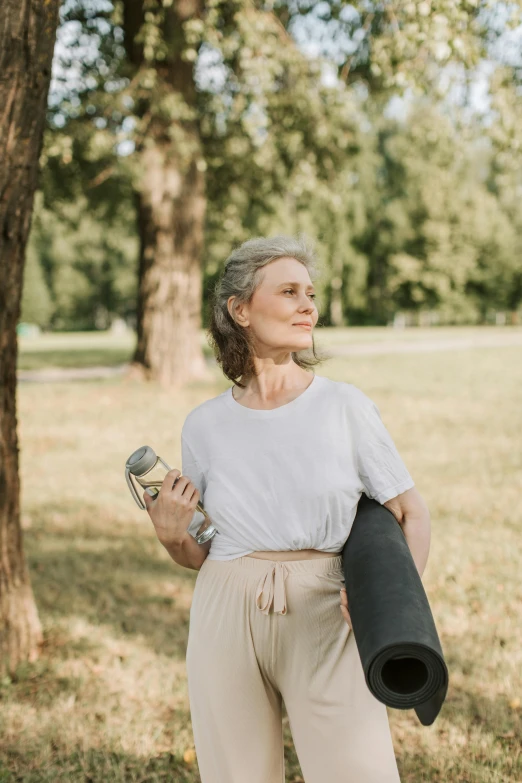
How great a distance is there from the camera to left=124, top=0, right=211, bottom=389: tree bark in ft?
43.1

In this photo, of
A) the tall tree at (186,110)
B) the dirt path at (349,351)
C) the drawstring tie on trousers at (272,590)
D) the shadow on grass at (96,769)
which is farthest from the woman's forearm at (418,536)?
the dirt path at (349,351)

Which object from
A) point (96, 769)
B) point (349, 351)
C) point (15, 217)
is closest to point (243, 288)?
point (15, 217)

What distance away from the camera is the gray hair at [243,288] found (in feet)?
7.40

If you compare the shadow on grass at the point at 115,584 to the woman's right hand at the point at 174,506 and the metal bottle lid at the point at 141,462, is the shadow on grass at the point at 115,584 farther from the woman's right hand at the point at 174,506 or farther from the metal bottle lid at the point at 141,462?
the metal bottle lid at the point at 141,462

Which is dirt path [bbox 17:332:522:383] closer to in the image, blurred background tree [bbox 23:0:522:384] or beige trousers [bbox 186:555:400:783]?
blurred background tree [bbox 23:0:522:384]

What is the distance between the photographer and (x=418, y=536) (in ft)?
7.06

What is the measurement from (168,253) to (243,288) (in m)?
11.6

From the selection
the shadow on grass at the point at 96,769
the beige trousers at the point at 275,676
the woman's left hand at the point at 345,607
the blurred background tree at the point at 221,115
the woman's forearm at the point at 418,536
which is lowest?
the shadow on grass at the point at 96,769

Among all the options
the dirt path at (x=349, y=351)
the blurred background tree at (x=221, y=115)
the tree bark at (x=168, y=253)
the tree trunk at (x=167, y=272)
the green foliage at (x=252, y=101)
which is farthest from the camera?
the dirt path at (x=349, y=351)

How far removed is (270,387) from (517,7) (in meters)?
3.96

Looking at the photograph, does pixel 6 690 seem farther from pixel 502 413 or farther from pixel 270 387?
pixel 502 413

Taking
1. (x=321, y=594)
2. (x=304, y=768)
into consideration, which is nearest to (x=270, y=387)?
(x=321, y=594)

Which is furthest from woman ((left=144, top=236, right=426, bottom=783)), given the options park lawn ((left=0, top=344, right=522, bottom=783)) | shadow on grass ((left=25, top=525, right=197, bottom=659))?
shadow on grass ((left=25, top=525, right=197, bottom=659))

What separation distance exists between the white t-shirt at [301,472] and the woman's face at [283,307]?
0.16m
